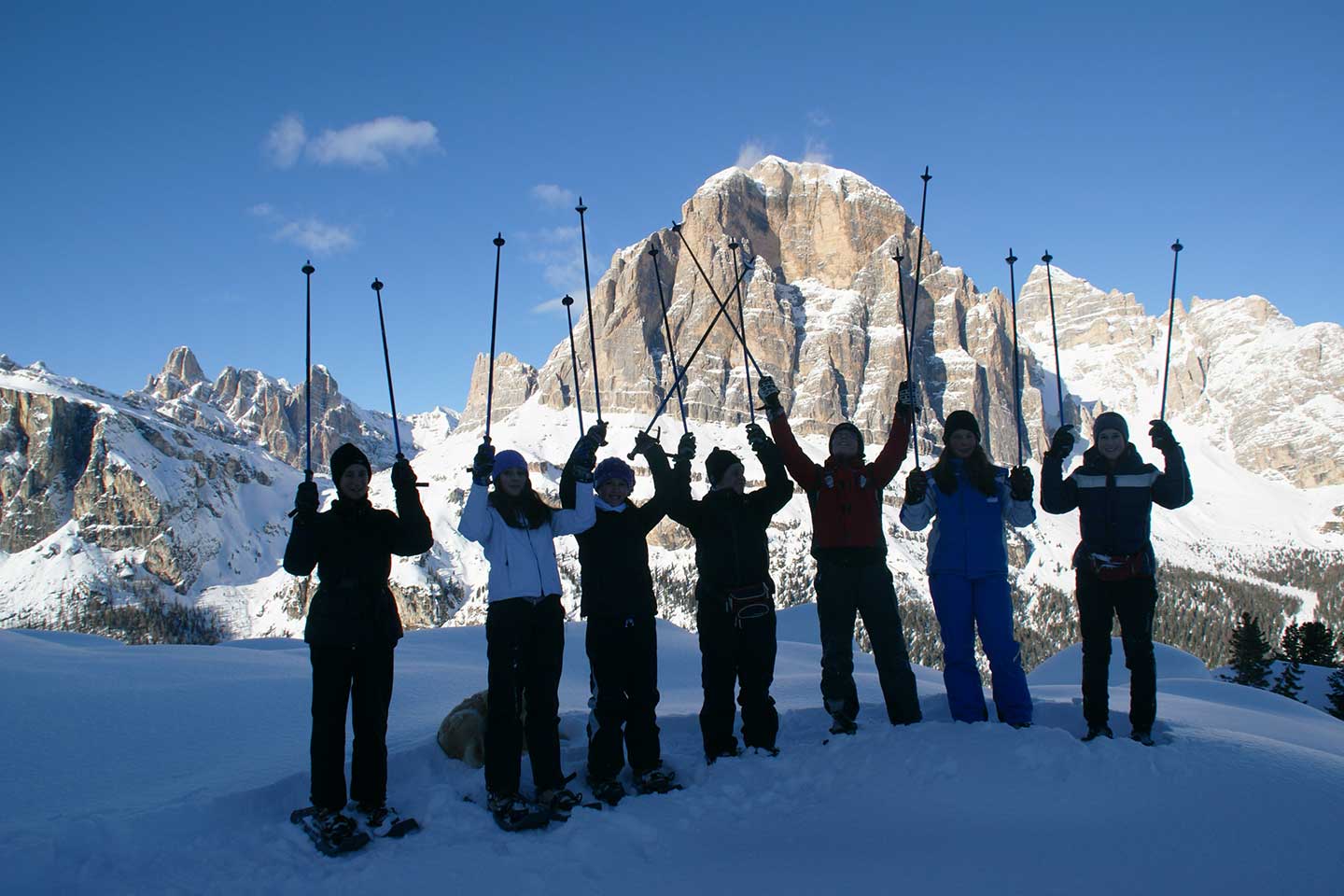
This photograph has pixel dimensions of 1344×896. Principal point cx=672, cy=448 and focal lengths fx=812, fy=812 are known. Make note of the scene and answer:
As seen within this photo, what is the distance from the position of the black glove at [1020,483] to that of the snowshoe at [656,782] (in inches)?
133

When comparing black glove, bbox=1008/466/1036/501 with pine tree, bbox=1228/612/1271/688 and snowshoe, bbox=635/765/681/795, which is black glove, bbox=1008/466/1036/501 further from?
pine tree, bbox=1228/612/1271/688

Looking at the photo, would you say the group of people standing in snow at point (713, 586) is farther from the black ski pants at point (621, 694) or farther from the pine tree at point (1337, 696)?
the pine tree at point (1337, 696)

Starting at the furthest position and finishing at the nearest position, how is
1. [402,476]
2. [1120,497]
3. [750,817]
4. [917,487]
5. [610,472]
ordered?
[917,487] → [610,472] → [1120,497] → [402,476] → [750,817]

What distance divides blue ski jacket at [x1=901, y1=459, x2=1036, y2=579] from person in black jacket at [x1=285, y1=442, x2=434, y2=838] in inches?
149

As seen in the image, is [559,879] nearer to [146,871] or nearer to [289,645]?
[146,871]

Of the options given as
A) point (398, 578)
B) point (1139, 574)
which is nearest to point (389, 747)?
point (1139, 574)

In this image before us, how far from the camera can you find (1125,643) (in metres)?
6.07

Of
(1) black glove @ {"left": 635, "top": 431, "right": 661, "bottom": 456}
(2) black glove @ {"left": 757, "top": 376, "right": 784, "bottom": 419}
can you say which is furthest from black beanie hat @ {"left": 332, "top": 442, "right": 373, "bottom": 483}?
(2) black glove @ {"left": 757, "top": 376, "right": 784, "bottom": 419}

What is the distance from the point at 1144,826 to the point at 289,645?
1447 cm

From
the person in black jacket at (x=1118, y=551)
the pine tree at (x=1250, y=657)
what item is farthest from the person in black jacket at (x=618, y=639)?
the pine tree at (x=1250, y=657)

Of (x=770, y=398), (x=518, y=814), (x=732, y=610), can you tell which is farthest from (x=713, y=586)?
(x=518, y=814)

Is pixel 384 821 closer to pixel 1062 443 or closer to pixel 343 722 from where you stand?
pixel 343 722

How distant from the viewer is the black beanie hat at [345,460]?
18.4 ft

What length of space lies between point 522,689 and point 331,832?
4.59 ft
